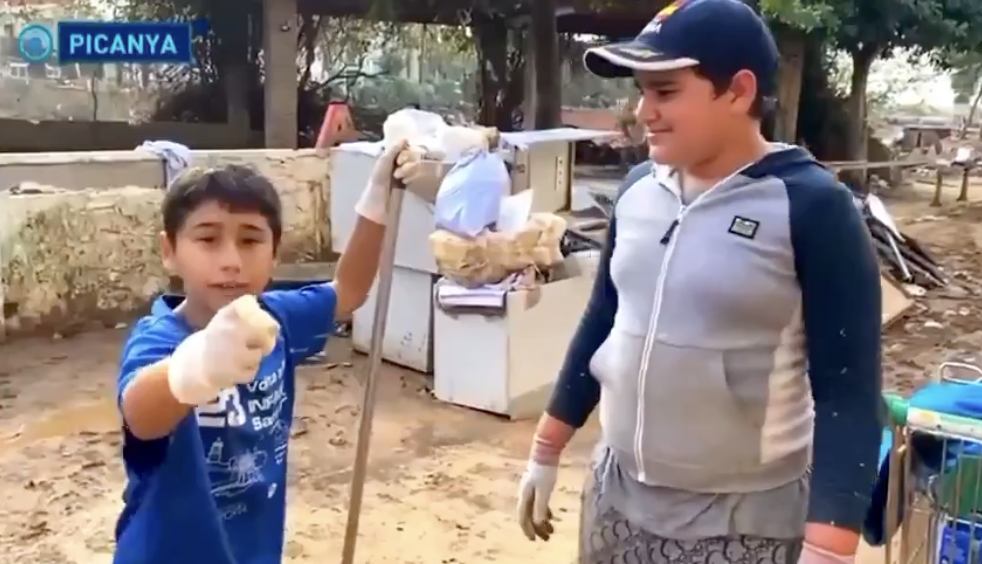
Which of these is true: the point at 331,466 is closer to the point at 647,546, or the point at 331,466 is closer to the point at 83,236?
the point at 83,236

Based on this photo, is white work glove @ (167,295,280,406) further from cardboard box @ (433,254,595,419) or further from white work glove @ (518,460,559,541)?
cardboard box @ (433,254,595,419)

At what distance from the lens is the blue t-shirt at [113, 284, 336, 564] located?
5.56ft

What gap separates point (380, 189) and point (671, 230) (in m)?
0.72

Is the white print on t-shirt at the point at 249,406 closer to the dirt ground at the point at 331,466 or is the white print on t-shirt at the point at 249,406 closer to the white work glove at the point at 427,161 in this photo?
the white work glove at the point at 427,161

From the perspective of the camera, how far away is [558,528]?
4.32m

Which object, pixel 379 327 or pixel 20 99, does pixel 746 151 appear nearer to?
pixel 379 327

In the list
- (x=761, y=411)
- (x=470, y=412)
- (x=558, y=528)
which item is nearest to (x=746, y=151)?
(x=761, y=411)

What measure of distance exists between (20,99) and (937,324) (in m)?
9.29

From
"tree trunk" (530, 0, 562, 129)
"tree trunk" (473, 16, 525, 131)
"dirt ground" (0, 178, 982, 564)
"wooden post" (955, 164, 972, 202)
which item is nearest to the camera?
"dirt ground" (0, 178, 982, 564)

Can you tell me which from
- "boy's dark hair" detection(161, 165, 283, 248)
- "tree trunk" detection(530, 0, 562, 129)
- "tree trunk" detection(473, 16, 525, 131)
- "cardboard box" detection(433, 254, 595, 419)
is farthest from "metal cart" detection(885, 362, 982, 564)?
"tree trunk" detection(473, 16, 525, 131)

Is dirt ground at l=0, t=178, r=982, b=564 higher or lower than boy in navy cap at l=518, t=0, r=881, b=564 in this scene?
lower

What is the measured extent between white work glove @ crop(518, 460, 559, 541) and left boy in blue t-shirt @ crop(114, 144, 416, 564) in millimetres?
511

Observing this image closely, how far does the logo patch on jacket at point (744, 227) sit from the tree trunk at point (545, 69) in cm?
1012

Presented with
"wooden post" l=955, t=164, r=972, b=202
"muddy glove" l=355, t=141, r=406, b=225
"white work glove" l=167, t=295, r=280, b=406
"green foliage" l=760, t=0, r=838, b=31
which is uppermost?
"green foliage" l=760, t=0, r=838, b=31
